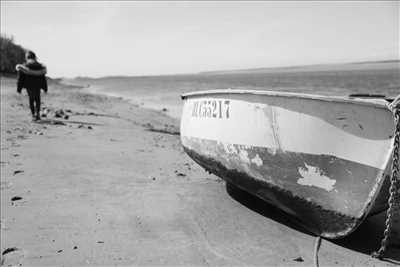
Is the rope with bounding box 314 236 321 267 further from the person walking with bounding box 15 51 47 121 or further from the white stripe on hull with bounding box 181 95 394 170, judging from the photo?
the person walking with bounding box 15 51 47 121

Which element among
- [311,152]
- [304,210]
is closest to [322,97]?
[311,152]

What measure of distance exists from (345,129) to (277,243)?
1019mm

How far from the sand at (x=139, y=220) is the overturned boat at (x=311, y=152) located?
289 millimetres

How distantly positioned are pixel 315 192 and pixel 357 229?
68 centimetres

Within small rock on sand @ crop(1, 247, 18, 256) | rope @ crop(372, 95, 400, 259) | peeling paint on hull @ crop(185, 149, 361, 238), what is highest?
rope @ crop(372, 95, 400, 259)

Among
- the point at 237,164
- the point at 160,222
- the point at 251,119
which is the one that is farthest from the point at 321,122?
the point at 160,222


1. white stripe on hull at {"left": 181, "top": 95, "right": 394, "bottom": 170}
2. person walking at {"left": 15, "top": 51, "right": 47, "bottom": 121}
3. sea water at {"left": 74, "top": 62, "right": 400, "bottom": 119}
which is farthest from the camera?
sea water at {"left": 74, "top": 62, "right": 400, "bottom": 119}

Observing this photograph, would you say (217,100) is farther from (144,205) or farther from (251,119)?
(144,205)

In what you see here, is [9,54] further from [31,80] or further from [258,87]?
[31,80]

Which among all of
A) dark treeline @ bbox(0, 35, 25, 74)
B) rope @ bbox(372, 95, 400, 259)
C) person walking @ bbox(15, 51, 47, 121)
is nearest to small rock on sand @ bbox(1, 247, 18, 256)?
rope @ bbox(372, 95, 400, 259)

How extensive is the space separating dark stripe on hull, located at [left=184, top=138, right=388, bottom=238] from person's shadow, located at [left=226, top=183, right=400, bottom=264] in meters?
0.14

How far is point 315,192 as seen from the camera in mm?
3025

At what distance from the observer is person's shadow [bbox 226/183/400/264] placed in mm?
2963

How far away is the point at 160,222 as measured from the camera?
3316 millimetres
